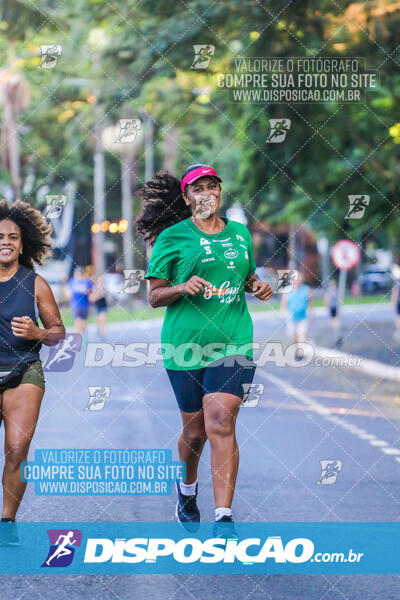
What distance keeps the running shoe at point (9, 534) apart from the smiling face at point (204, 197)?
179cm

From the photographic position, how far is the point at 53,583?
575 centimetres

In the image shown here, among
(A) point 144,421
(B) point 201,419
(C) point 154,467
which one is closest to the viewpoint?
(B) point 201,419

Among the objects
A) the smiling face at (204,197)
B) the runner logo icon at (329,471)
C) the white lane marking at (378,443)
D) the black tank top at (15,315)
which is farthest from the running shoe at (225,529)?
the white lane marking at (378,443)

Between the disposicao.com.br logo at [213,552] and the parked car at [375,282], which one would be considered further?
the parked car at [375,282]

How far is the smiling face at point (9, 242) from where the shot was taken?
6551mm

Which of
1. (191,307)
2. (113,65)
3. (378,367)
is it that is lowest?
(378,367)

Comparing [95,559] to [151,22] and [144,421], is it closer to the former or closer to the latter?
[144,421]

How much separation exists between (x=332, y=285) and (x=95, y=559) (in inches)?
952

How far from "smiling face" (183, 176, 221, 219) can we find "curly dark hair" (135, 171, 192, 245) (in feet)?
1.13

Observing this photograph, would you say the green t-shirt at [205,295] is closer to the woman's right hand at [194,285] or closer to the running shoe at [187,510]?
the woman's right hand at [194,285]

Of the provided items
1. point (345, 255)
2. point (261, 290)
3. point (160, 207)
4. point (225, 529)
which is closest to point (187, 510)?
point (225, 529)

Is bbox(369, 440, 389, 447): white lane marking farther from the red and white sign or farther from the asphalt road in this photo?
the red and white sign

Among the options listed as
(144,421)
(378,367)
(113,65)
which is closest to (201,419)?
(144,421)

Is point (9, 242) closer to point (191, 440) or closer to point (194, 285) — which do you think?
point (194, 285)
